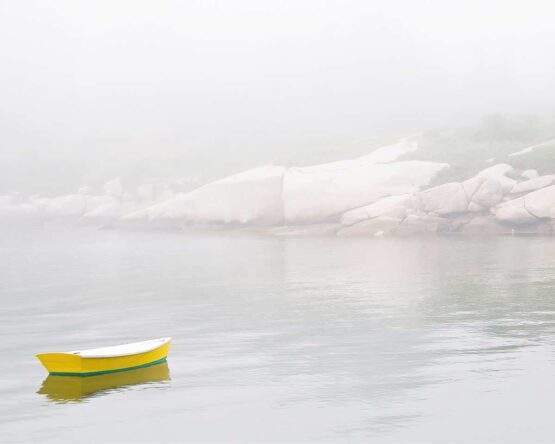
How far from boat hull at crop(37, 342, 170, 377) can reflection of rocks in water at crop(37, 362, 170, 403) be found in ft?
0.48

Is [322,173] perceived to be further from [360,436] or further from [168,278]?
[360,436]

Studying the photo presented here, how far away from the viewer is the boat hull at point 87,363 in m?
20.5

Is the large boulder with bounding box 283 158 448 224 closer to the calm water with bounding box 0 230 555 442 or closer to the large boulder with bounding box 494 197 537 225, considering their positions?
the large boulder with bounding box 494 197 537 225

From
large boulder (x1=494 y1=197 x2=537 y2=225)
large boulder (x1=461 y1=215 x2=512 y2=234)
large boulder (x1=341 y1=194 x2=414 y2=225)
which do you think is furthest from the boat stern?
large boulder (x1=461 y1=215 x2=512 y2=234)

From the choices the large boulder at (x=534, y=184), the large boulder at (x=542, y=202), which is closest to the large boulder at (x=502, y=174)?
the large boulder at (x=534, y=184)

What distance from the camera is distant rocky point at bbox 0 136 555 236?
71375mm

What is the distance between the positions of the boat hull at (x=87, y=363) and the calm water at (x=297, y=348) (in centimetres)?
38

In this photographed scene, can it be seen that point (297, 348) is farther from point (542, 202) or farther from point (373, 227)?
point (373, 227)

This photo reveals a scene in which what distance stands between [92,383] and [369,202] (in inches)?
2339

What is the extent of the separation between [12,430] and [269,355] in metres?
8.61

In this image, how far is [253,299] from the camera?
35281mm

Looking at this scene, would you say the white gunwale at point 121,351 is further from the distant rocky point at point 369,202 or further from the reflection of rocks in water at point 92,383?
the distant rocky point at point 369,202

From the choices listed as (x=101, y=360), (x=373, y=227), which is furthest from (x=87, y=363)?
(x=373, y=227)

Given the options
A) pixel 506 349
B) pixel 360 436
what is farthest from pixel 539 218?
pixel 360 436
